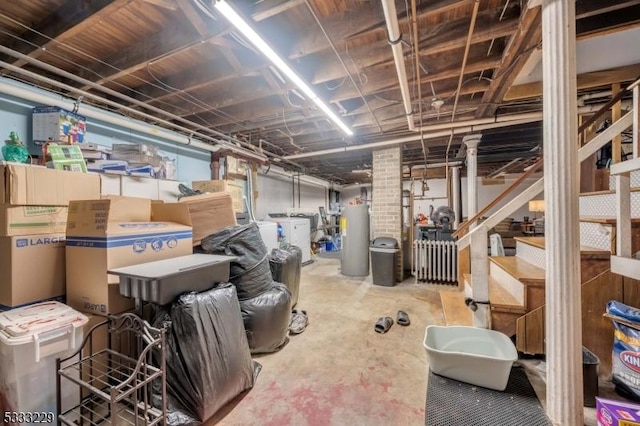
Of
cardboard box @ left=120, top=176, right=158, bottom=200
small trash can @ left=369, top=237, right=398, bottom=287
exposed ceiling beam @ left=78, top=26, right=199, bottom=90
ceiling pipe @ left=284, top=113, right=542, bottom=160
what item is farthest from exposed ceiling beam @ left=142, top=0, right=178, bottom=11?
small trash can @ left=369, top=237, right=398, bottom=287

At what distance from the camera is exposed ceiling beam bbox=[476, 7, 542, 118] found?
182cm

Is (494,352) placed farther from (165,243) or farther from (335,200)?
(335,200)

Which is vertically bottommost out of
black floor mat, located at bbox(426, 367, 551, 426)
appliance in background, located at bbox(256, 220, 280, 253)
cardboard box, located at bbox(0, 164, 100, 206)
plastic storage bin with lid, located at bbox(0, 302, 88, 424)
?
black floor mat, located at bbox(426, 367, 551, 426)

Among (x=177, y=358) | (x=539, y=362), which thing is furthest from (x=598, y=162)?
(x=177, y=358)

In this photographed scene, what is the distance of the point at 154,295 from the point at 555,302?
7.30 ft

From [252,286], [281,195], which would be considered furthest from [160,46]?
[281,195]

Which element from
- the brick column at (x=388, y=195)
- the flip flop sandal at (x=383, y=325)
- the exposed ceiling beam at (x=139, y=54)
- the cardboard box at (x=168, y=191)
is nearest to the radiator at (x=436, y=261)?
the brick column at (x=388, y=195)

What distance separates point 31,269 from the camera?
1.72m

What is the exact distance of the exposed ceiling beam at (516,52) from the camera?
1818 millimetres

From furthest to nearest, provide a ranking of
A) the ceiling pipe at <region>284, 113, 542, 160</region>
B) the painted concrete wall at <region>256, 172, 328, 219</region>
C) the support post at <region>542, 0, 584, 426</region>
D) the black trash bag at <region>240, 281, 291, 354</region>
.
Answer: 1. the painted concrete wall at <region>256, 172, 328, 219</region>
2. the ceiling pipe at <region>284, 113, 542, 160</region>
3. the black trash bag at <region>240, 281, 291, 354</region>
4. the support post at <region>542, 0, 584, 426</region>

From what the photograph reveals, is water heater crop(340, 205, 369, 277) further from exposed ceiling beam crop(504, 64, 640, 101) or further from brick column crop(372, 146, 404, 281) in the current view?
exposed ceiling beam crop(504, 64, 640, 101)

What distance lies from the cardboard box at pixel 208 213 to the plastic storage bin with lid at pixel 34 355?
101 cm

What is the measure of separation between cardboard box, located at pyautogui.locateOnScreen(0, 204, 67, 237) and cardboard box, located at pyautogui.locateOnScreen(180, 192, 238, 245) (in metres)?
0.80

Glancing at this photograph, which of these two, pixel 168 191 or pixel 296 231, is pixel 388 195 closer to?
pixel 296 231
